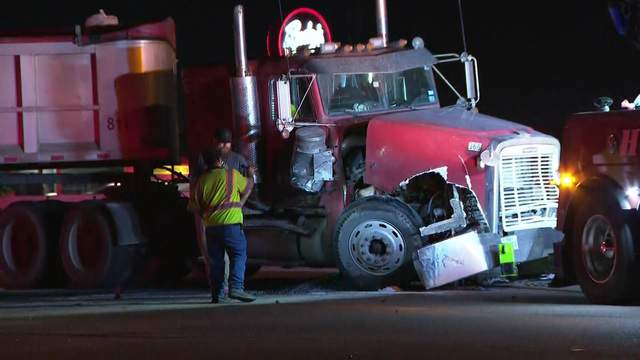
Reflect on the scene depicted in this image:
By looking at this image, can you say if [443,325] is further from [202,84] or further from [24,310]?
[202,84]

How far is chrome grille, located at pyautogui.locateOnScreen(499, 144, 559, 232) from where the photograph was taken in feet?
41.1

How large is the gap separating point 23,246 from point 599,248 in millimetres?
8451

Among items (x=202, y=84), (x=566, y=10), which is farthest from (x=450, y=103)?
(x=566, y=10)

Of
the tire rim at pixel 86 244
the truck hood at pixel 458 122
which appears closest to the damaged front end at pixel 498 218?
the truck hood at pixel 458 122

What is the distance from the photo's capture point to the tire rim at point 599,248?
10109mm

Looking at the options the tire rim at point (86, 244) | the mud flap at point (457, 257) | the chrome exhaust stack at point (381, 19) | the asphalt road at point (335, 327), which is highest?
the chrome exhaust stack at point (381, 19)

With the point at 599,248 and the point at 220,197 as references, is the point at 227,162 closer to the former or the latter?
the point at 220,197

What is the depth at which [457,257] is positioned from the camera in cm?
1232

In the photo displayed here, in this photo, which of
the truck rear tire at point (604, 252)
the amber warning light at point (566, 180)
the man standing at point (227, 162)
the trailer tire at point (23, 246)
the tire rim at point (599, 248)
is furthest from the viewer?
the trailer tire at point (23, 246)

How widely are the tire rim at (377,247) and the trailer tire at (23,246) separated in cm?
472

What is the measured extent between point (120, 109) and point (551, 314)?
7.58 metres

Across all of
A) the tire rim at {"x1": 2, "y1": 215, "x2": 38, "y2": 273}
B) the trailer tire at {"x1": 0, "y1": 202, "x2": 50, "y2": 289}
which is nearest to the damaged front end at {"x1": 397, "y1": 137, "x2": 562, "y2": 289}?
the trailer tire at {"x1": 0, "y1": 202, "x2": 50, "y2": 289}

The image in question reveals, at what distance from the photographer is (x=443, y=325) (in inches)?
358

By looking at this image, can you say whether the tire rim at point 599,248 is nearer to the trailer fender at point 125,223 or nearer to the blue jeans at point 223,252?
the blue jeans at point 223,252
